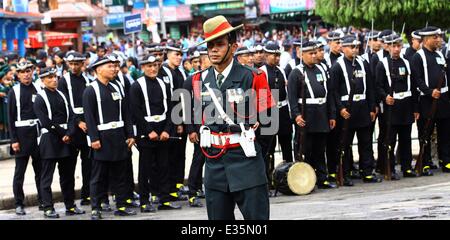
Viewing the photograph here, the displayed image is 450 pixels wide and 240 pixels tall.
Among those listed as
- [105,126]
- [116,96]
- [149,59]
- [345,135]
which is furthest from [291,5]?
[105,126]

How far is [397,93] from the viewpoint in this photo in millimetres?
16641

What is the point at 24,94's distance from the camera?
49.4 feet

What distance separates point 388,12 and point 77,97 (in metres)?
7.57

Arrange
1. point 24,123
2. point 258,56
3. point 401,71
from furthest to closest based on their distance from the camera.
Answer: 1. point 401,71
2. point 258,56
3. point 24,123

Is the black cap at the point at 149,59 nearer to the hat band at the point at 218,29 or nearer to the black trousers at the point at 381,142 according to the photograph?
the black trousers at the point at 381,142

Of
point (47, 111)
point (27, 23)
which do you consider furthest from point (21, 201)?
point (27, 23)

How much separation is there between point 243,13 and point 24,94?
145 ft

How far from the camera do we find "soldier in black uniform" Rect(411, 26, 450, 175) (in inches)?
658

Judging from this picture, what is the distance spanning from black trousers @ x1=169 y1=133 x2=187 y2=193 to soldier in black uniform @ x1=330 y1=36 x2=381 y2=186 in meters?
2.40

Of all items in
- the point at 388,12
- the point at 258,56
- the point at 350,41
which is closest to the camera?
the point at 258,56

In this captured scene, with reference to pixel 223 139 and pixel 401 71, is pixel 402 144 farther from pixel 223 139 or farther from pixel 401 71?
pixel 223 139

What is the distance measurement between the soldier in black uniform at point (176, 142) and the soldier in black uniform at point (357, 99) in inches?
88.5

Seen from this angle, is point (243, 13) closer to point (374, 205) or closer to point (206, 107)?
point (374, 205)

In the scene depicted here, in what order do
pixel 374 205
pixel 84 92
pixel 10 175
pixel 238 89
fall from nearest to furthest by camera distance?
pixel 238 89 → pixel 374 205 → pixel 84 92 → pixel 10 175
